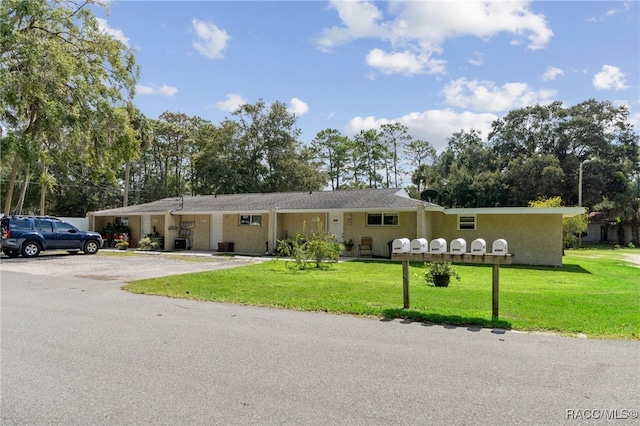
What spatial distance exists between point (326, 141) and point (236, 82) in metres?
33.6

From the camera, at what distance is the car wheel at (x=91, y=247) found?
1967 centimetres

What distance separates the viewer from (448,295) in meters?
8.37

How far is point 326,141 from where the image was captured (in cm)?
4881

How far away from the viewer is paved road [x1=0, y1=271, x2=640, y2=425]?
3188 millimetres

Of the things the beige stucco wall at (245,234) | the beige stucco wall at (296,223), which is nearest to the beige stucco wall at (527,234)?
the beige stucco wall at (296,223)

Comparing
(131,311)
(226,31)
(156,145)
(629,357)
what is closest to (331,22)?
(226,31)

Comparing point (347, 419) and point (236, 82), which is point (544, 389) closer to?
point (347, 419)

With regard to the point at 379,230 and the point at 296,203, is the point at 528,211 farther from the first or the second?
the point at 296,203

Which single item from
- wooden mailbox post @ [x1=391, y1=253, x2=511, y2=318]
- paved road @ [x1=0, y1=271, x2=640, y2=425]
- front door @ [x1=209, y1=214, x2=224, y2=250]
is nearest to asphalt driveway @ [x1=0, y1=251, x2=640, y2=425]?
paved road @ [x1=0, y1=271, x2=640, y2=425]

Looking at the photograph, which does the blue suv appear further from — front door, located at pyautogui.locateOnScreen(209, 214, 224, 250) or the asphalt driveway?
the asphalt driveway

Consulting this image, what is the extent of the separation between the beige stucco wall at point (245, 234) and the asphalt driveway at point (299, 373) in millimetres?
15142

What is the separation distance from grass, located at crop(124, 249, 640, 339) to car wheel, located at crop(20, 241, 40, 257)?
1062 cm

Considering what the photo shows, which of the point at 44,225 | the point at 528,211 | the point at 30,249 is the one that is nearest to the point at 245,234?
the point at 44,225

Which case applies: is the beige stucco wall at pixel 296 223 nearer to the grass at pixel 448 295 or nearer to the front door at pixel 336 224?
the front door at pixel 336 224
